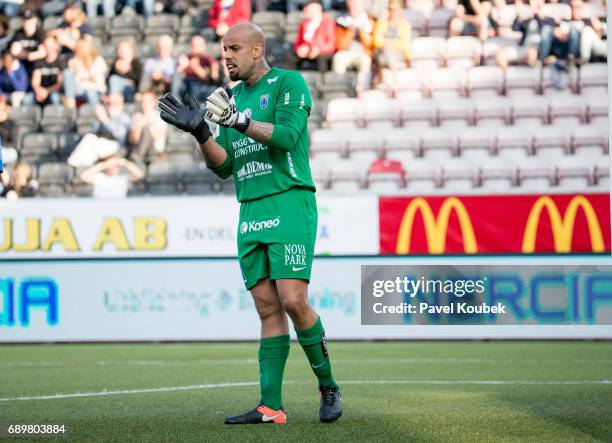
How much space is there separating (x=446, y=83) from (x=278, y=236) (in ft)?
40.6

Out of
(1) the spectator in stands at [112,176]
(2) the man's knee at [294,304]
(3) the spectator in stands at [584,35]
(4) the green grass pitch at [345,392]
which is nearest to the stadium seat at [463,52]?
(3) the spectator in stands at [584,35]

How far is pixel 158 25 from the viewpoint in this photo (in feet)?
66.3

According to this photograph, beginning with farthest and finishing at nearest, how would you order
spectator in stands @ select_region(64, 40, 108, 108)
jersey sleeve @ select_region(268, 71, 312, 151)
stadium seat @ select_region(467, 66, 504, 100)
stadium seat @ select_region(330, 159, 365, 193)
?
spectator in stands @ select_region(64, 40, 108, 108)
stadium seat @ select_region(467, 66, 504, 100)
stadium seat @ select_region(330, 159, 365, 193)
jersey sleeve @ select_region(268, 71, 312, 151)

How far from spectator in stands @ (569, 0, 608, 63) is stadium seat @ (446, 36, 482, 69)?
4.80 ft

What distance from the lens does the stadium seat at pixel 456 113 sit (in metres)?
17.6

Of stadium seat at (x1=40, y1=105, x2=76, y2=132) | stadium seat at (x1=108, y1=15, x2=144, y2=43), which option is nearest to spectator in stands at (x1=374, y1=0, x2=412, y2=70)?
stadium seat at (x1=108, y1=15, x2=144, y2=43)

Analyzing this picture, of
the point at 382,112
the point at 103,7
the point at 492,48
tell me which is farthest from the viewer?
the point at 103,7

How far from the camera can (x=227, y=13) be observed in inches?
747

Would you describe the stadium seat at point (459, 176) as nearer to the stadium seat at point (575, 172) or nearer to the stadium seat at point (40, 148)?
the stadium seat at point (575, 172)

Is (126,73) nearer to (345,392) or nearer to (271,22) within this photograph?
(271,22)

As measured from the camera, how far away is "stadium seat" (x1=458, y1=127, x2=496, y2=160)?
1697 cm

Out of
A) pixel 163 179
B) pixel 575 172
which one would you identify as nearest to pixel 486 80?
pixel 575 172

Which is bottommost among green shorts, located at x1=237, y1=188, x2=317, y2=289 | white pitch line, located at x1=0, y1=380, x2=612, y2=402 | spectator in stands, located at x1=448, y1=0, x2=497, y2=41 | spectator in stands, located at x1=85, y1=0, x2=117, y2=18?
white pitch line, located at x1=0, y1=380, x2=612, y2=402

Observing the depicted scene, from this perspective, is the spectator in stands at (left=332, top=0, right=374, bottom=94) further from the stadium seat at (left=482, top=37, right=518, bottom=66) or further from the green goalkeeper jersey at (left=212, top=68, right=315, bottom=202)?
the green goalkeeper jersey at (left=212, top=68, right=315, bottom=202)
